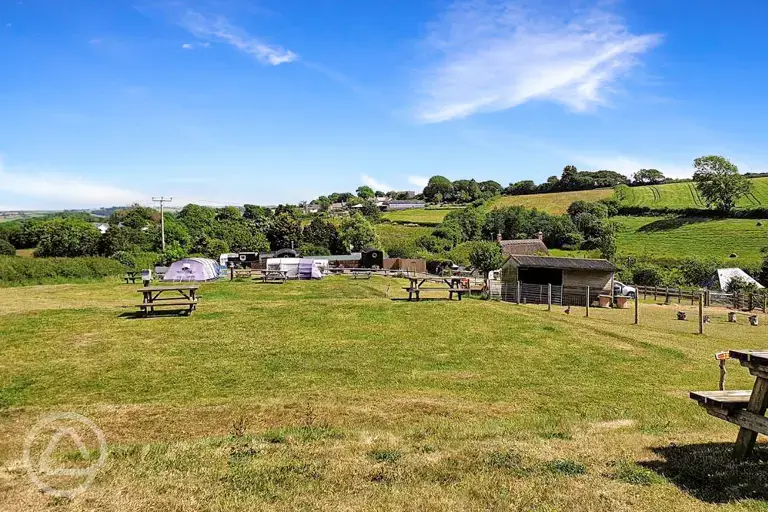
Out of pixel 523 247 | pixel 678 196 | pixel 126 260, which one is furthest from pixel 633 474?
pixel 678 196

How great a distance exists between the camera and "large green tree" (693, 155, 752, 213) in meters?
84.8

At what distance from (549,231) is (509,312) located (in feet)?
250

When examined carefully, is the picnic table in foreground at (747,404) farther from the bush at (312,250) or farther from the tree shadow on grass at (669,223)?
the tree shadow on grass at (669,223)

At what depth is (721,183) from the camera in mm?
85188

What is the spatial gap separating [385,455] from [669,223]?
306ft

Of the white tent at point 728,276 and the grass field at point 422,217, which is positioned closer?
the white tent at point 728,276

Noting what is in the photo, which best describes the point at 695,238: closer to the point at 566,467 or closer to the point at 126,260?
the point at 126,260

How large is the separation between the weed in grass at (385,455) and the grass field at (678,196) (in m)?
97.5

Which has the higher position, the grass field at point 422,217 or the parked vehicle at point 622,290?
the grass field at point 422,217

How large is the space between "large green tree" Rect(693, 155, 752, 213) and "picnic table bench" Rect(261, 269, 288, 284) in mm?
80669

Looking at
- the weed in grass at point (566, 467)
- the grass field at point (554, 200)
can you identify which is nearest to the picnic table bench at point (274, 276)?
the weed in grass at point (566, 467)

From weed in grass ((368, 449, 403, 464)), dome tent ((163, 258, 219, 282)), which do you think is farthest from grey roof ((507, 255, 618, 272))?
weed in grass ((368, 449, 403, 464))

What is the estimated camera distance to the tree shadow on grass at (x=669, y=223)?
84.4m

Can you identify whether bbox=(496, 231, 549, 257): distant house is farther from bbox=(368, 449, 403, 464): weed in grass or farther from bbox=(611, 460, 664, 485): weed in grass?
bbox=(368, 449, 403, 464): weed in grass
